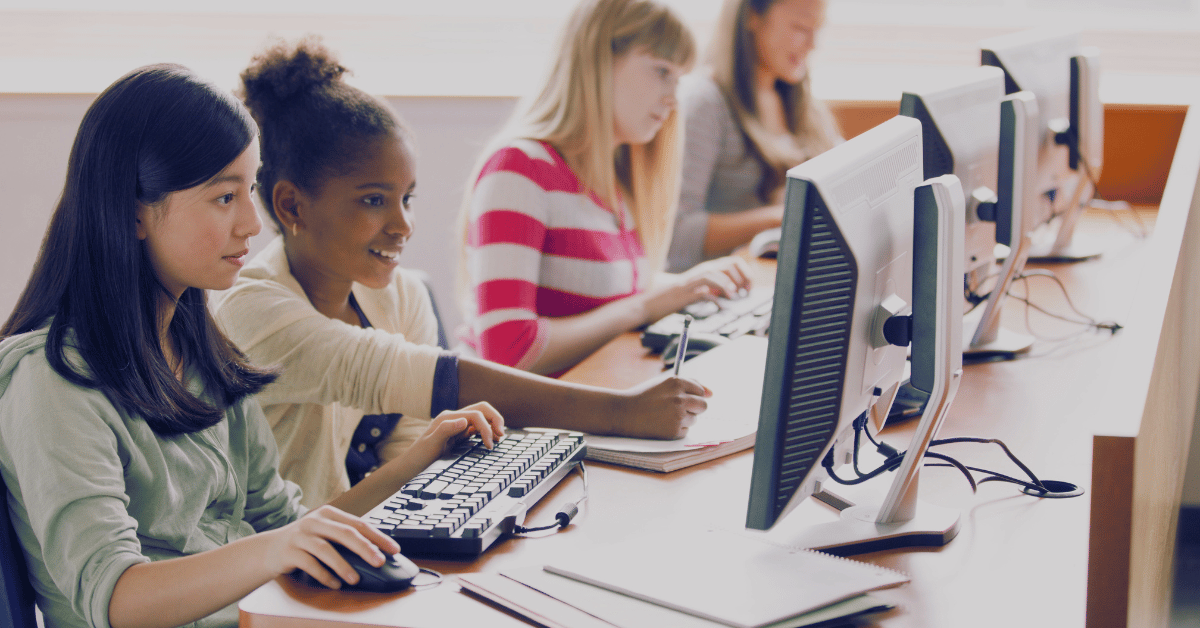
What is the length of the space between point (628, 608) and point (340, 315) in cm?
80

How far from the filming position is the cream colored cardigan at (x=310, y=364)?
4.09 feet

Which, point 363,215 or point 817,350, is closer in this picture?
point 817,350

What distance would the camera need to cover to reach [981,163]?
4.74 ft

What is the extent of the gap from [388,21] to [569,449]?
2.20m

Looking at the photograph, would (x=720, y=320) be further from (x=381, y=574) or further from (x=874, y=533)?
(x=381, y=574)

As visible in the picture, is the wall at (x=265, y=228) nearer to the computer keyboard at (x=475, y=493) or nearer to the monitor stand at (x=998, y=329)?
the monitor stand at (x=998, y=329)

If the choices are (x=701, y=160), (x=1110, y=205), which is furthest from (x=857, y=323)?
(x=1110, y=205)

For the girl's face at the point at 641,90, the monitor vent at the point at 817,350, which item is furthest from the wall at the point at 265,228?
the monitor vent at the point at 817,350

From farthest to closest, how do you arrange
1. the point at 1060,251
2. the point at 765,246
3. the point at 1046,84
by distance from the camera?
1. the point at 765,246
2. the point at 1060,251
3. the point at 1046,84

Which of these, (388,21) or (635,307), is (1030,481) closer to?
(635,307)

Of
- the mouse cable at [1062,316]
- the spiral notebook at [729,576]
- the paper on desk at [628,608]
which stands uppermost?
the mouse cable at [1062,316]

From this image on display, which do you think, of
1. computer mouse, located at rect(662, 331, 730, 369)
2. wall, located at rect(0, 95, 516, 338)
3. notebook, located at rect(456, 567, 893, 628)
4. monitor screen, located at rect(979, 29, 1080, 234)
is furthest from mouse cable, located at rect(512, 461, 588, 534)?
Answer: wall, located at rect(0, 95, 516, 338)

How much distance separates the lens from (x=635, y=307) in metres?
1.76

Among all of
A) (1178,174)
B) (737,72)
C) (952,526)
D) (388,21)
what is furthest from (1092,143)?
(388,21)
